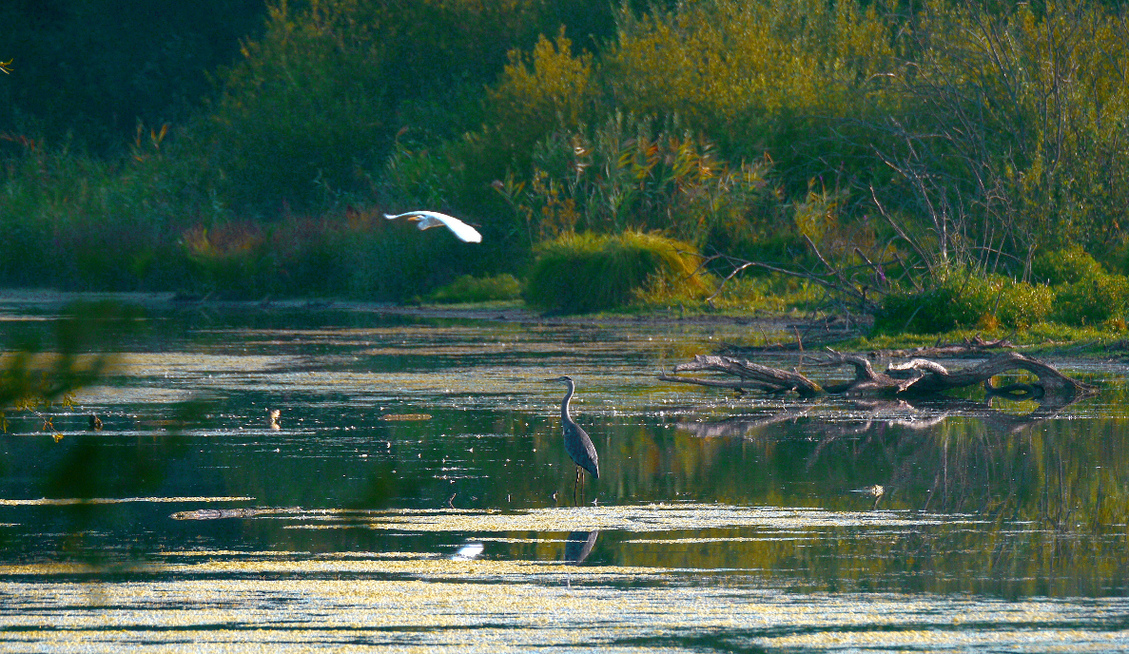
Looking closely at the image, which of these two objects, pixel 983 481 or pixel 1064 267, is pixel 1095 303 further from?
pixel 983 481

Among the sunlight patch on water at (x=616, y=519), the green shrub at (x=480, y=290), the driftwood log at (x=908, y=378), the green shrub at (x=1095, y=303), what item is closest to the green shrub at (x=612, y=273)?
the green shrub at (x=480, y=290)

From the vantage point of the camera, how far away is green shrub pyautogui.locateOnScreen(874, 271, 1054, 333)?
19625 millimetres

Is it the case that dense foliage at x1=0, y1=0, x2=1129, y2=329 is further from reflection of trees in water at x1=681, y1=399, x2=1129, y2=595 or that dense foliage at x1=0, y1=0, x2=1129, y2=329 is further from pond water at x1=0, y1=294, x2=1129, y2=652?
pond water at x1=0, y1=294, x2=1129, y2=652

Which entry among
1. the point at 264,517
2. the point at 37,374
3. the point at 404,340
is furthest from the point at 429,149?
the point at 37,374

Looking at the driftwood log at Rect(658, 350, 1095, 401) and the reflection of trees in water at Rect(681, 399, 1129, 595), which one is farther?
the driftwood log at Rect(658, 350, 1095, 401)

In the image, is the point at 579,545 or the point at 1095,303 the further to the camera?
the point at 1095,303

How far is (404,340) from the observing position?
22812 mm

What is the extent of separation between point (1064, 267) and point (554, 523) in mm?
15655

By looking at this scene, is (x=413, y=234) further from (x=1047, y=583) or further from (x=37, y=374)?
(x=37, y=374)

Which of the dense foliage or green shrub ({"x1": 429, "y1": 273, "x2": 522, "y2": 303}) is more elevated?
the dense foliage

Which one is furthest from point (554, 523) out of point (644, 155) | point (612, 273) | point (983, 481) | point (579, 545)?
point (644, 155)

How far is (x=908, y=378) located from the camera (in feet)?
49.1

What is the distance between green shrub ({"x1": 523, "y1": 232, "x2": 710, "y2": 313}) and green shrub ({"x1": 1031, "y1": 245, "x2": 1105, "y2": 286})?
21.6 feet

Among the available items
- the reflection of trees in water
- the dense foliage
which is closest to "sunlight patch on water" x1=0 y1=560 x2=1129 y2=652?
the reflection of trees in water
